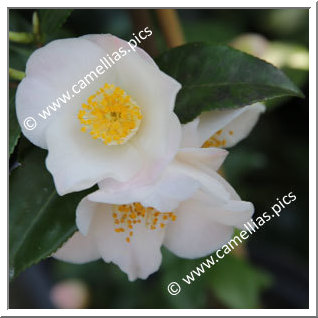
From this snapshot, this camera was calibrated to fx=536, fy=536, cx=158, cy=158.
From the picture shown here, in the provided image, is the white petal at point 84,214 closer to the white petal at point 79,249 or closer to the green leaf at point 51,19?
the white petal at point 79,249

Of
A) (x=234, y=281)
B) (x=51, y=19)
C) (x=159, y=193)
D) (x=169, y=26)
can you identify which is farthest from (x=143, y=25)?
(x=234, y=281)

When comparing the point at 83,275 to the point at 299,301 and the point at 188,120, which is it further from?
the point at 188,120

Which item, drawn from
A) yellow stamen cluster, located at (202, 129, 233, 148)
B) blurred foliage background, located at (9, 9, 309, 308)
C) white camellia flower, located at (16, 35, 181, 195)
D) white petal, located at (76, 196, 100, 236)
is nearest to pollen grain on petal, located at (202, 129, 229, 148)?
yellow stamen cluster, located at (202, 129, 233, 148)

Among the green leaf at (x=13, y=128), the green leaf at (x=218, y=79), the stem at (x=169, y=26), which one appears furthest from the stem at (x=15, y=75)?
the stem at (x=169, y=26)

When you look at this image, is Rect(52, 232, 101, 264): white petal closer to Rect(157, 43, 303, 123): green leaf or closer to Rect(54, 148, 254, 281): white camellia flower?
Rect(54, 148, 254, 281): white camellia flower

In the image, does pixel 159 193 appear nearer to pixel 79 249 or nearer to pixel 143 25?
pixel 79 249
